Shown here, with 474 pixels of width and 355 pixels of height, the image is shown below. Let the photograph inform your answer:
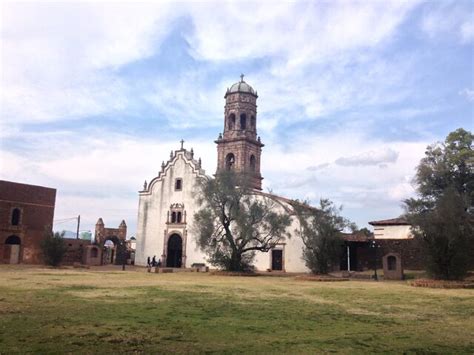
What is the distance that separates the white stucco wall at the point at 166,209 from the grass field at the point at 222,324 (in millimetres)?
31004

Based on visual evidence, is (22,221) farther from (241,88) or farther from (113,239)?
(241,88)

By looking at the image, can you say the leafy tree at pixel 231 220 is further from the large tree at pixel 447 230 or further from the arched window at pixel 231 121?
the arched window at pixel 231 121

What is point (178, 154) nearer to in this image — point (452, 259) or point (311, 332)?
point (452, 259)

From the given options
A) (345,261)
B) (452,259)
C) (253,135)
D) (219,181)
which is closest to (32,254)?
(219,181)

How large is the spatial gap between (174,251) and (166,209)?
4.49 m

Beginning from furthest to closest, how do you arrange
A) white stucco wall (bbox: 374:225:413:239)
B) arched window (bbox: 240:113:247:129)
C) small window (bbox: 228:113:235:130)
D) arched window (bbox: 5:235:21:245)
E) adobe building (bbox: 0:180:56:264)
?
small window (bbox: 228:113:235:130)
arched window (bbox: 240:113:247:129)
arched window (bbox: 5:235:21:245)
adobe building (bbox: 0:180:56:264)
white stucco wall (bbox: 374:225:413:239)

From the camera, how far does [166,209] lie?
156 feet

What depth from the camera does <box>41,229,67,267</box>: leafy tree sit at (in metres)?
36.0

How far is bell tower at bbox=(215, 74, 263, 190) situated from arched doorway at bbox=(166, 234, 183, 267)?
8835 mm

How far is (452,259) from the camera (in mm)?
24250

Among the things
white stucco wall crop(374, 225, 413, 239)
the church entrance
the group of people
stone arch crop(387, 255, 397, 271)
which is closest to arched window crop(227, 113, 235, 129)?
the church entrance

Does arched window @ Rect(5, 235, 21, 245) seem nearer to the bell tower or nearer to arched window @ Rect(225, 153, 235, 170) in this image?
the bell tower

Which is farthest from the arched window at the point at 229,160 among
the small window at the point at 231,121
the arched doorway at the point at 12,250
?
the arched doorway at the point at 12,250

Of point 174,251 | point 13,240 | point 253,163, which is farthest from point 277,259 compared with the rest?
point 13,240
